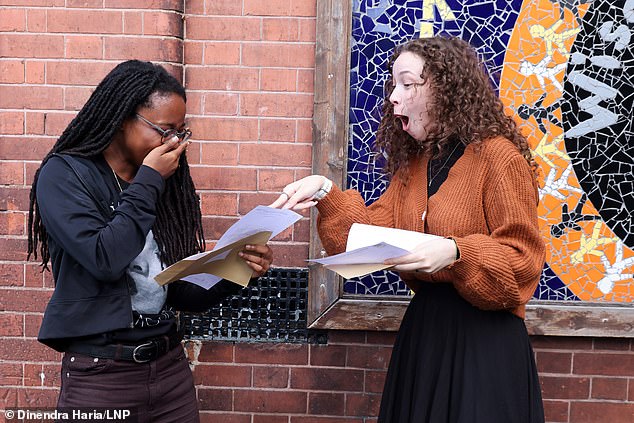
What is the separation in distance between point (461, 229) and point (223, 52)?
1.57 m

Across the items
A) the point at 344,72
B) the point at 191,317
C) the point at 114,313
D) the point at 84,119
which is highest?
the point at 344,72

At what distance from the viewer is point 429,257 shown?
1.88 m

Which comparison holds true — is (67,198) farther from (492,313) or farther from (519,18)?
(519,18)

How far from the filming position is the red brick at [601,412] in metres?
3.19

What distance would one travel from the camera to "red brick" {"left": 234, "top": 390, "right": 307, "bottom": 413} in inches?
128

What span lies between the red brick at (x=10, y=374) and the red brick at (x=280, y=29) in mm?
1950

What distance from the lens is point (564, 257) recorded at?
10.3ft

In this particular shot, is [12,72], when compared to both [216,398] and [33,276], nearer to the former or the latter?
[33,276]

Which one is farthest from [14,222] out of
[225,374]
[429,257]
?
[429,257]

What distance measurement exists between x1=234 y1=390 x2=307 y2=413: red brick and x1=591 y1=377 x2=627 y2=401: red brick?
4.57ft

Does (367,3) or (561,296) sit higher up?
(367,3)

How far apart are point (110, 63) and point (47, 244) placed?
1.09 metres

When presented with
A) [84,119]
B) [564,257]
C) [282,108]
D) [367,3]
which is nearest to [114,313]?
[84,119]

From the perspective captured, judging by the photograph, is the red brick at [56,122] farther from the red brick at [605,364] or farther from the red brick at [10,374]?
the red brick at [605,364]
